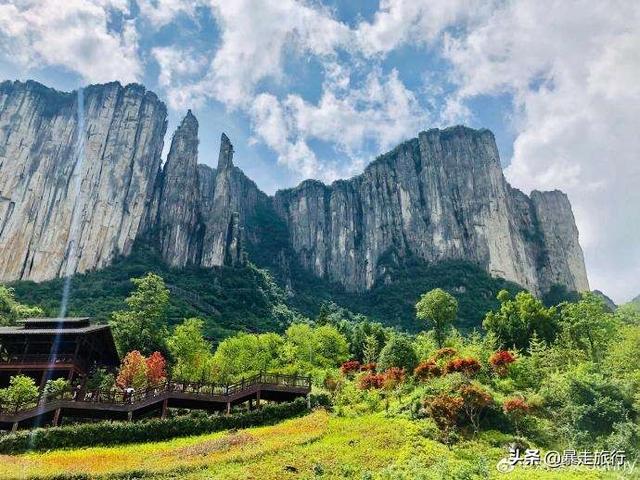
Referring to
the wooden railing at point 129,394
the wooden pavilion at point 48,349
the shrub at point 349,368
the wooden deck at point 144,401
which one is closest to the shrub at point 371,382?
the wooden deck at point 144,401

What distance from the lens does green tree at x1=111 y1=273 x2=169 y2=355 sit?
45.4m

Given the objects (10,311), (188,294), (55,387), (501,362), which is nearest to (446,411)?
(501,362)

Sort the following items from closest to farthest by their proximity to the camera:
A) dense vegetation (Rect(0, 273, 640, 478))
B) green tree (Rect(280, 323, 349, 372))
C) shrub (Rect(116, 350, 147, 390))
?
dense vegetation (Rect(0, 273, 640, 478))
shrub (Rect(116, 350, 147, 390))
green tree (Rect(280, 323, 349, 372))

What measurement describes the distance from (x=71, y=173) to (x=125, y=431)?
9919cm

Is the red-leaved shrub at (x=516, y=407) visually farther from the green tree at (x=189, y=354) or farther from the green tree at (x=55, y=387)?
the green tree at (x=189, y=354)

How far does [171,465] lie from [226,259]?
98.6 metres

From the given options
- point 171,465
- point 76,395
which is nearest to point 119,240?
point 76,395

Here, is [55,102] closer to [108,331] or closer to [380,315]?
[380,315]

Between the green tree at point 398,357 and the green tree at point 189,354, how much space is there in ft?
50.6

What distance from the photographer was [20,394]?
2756cm

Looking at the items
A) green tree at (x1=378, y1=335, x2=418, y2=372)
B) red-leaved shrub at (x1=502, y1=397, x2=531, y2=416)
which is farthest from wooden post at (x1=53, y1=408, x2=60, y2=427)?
red-leaved shrub at (x1=502, y1=397, x2=531, y2=416)

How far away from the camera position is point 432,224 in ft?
438

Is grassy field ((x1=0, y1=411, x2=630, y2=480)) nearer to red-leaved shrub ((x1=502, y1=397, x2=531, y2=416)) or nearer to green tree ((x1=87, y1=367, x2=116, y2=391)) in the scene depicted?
red-leaved shrub ((x1=502, y1=397, x2=531, y2=416))

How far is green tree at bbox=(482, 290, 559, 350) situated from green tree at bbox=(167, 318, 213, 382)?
27.0 meters
